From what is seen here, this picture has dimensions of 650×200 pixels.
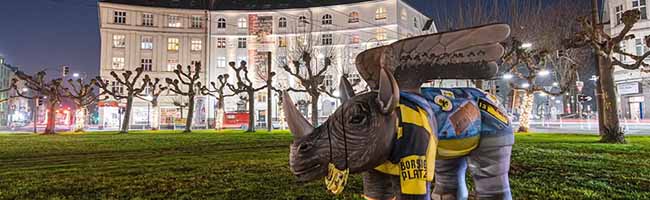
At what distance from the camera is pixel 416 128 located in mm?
2189

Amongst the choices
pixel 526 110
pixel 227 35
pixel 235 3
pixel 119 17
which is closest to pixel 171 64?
pixel 227 35

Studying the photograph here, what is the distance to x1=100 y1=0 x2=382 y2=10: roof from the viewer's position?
47.8 m

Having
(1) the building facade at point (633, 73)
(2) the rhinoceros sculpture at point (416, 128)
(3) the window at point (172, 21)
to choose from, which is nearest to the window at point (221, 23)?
(3) the window at point (172, 21)

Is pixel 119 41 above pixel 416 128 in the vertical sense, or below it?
above

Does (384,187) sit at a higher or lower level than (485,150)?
lower

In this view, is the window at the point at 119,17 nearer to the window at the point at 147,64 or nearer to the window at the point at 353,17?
the window at the point at 147,64

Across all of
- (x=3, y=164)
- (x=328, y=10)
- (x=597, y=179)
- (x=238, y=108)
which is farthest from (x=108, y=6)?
(x=597, y=179)

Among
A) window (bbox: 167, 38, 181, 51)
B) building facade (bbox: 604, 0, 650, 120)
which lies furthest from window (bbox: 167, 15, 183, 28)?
building facade (bbox: 604, 0, 650, 120)

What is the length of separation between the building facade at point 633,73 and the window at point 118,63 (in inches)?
1943

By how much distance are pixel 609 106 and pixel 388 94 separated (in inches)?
590

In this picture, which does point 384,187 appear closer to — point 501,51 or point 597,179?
point 501,51

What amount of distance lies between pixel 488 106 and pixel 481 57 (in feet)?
1.20

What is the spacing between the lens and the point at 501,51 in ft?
8.78

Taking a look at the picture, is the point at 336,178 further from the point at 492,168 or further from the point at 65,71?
the point at 65,71
